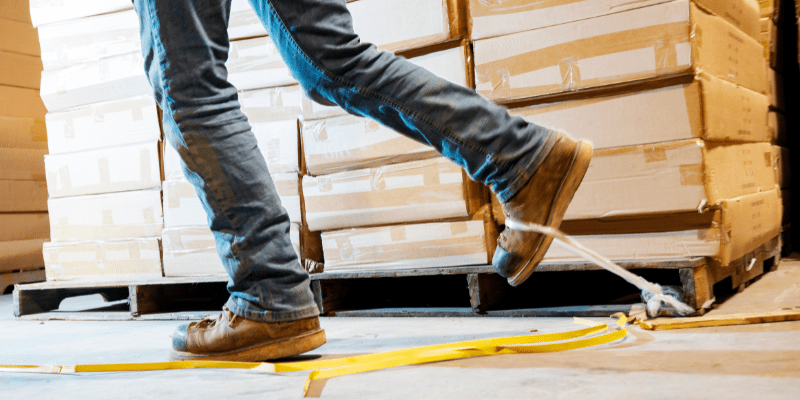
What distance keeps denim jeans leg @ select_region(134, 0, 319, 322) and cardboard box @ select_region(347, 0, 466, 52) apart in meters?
0.73

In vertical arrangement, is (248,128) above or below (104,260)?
above

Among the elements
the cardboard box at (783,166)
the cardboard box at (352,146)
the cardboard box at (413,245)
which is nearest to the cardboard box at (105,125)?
the cardboard box at (352,146)

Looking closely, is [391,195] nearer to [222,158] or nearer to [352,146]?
[352,146]

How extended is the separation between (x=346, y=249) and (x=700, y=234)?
1.19 m

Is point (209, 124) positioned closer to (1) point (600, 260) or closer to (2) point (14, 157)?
(1) point (600, 260)

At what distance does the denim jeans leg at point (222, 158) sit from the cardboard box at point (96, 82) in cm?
122

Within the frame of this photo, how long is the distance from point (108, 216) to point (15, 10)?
2.75 meters

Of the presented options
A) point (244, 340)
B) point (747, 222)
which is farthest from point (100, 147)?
point (747, 222)

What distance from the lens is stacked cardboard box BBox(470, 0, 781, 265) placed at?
6.18 ft

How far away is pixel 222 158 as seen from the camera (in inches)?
63.1

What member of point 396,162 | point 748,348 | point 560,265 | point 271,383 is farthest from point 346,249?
point 748,348

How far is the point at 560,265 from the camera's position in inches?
81.5

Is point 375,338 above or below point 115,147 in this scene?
below

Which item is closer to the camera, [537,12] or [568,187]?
[568,187]
